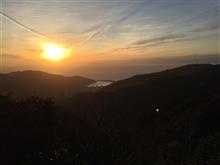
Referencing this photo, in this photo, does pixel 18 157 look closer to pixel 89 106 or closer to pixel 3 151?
pixel 3 151

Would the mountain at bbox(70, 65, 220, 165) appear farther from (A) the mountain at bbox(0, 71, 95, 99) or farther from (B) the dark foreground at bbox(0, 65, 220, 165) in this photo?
(A) the mountain at bbox(0, 71, 95, 99)

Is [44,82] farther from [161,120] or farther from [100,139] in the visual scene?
[100,139]

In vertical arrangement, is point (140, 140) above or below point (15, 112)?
below

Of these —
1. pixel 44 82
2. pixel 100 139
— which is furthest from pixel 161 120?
pixel 44 82

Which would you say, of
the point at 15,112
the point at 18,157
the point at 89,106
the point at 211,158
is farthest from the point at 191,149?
the point at 89,106

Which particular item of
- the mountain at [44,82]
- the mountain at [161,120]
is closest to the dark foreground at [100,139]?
the mountain at [161,120]

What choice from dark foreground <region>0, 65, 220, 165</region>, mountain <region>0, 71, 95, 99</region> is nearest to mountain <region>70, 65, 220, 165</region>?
dark foreground <region>0, 65, 220, 165</region>

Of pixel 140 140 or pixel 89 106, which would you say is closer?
pixel 140 140

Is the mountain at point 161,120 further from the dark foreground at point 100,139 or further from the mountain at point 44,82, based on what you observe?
the mountain at point 44,82
